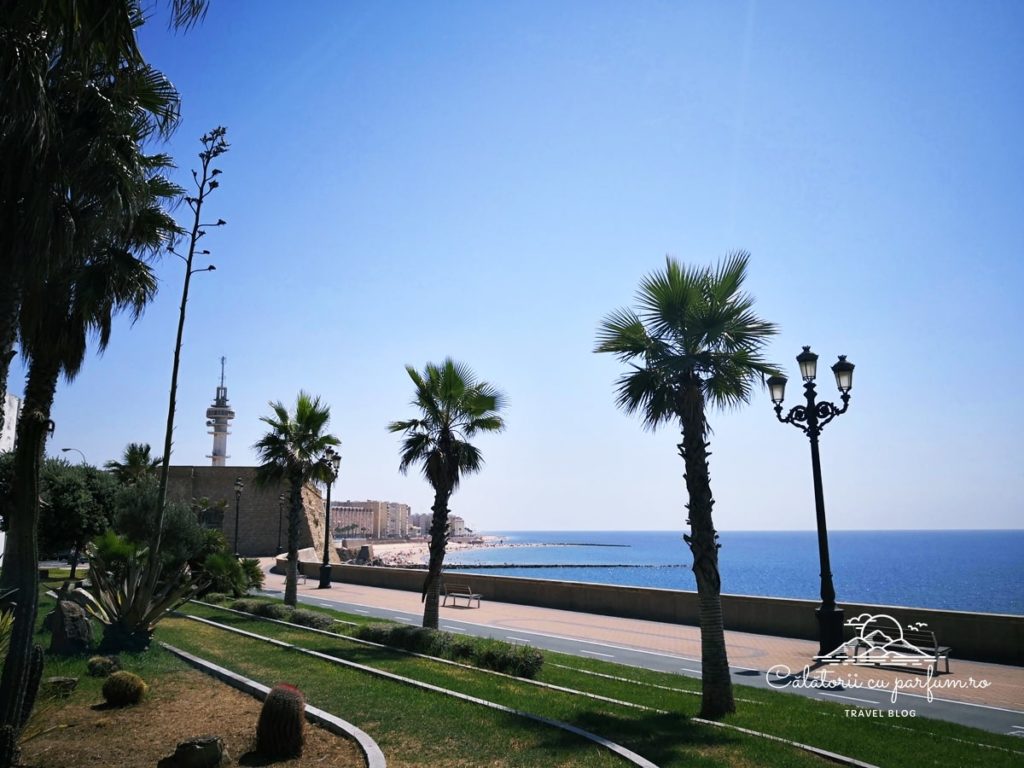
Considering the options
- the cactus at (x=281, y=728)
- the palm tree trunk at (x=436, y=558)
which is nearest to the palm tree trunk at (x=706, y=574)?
the cactus at (x=281, y=728)

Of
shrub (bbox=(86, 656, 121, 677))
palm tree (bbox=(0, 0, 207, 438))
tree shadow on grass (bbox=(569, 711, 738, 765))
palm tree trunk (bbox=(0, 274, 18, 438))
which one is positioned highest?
palm tree (bbox=(0, 0, 207, 438))

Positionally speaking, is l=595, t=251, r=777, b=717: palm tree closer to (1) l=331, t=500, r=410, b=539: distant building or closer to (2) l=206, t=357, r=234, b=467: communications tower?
(2) l=206, t=357, r=234, b=467: communications tower

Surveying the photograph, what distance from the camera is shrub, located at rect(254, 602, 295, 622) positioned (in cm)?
→ 1794

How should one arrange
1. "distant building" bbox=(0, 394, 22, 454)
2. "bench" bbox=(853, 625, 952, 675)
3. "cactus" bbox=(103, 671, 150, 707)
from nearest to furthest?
"cactus" bbox=(103, 671, 150, 707)
"bench" bbox=(853, 625, 952, 675)
"distant building" bbox=(0, 394, 22, 454)

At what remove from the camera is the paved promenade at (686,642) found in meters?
11.8

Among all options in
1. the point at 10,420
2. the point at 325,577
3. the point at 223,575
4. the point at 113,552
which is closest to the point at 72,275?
the point at 113,552

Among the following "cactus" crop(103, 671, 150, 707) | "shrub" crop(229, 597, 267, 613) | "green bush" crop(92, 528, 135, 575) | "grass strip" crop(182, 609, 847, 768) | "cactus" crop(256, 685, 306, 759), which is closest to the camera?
"cactus" crop(256, 685, 306, 759)

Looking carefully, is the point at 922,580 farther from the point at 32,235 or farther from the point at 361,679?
the point at 32,235

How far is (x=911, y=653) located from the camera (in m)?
14.1

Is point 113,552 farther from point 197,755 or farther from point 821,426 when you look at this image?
point 821,426

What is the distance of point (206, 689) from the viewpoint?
9578mm

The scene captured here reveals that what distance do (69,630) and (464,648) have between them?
6.56 m

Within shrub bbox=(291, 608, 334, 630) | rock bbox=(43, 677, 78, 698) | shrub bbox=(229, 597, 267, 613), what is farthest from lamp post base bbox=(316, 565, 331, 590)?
rock bbox=(43, 677, 78, 698)

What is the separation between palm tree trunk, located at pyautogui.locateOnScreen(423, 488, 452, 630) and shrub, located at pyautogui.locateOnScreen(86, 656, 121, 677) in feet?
23.7
